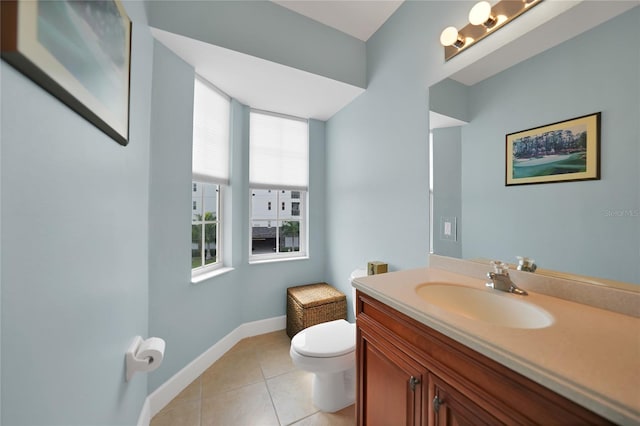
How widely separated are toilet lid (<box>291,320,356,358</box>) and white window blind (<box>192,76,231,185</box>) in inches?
59.1

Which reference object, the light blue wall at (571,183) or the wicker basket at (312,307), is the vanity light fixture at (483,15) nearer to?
the light blue wall at (571,183)

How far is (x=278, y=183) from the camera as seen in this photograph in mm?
2594

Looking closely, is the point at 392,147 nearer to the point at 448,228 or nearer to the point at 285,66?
the point at 448,228

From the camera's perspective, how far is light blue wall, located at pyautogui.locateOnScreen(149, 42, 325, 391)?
1.51m

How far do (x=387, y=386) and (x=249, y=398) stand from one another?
3.74ft

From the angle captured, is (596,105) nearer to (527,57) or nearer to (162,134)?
(527,57)

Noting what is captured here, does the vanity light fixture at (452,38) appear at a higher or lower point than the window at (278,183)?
higher

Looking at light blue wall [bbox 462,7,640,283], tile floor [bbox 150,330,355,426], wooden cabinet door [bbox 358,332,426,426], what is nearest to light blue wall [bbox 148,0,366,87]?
light blue wall [bbox 462,7,640,283]

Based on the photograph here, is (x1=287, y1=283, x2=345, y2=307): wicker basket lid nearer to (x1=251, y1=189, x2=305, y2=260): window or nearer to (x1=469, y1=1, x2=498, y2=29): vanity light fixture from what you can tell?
(x1=251, y1=189, x2=305, y2=260): window

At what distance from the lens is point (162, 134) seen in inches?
61.0

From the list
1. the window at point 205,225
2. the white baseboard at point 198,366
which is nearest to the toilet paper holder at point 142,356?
the white baseboard at point 198,366

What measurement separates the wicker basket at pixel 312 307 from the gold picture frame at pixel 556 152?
→ 1.73 m

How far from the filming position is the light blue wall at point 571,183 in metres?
0.75

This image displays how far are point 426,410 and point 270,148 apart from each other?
2441 millimetres
